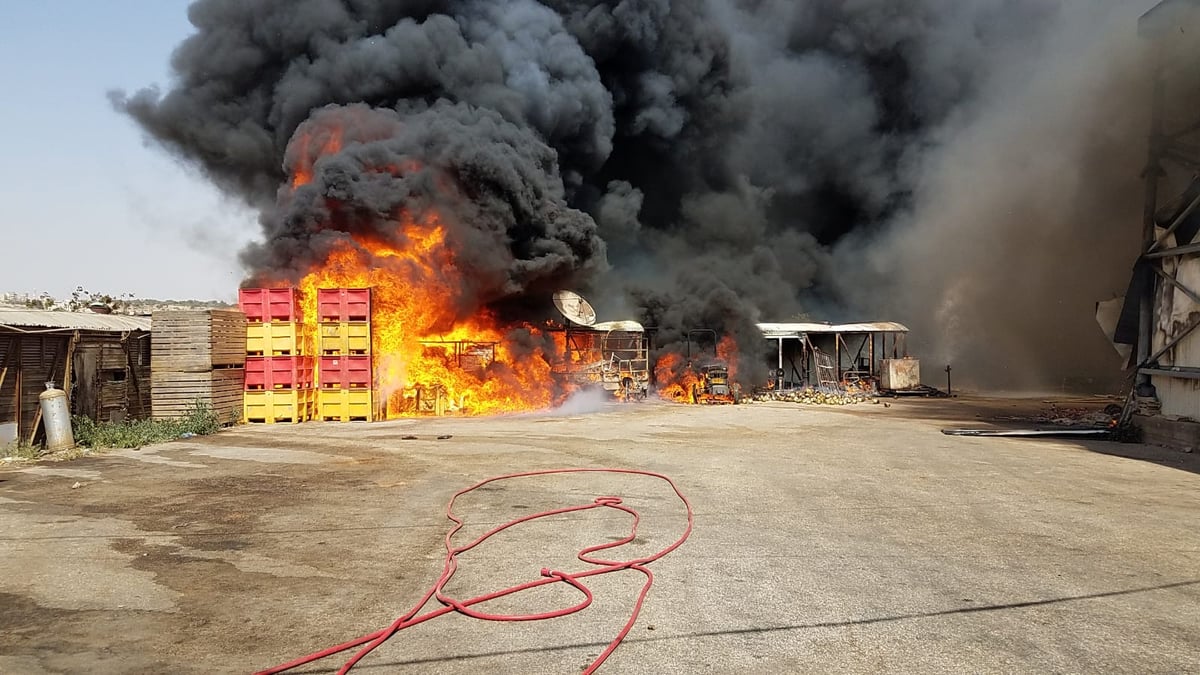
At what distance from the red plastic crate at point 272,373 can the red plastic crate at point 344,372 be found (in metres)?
0.68

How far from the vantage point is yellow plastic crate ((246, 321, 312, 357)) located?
18.5 meters

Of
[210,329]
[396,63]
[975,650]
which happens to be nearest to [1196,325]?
[975,650]

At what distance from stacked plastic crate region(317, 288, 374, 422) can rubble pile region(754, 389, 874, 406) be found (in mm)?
16514

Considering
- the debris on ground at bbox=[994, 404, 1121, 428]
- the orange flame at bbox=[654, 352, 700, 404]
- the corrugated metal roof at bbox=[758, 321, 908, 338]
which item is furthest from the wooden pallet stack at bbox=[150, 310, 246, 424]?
the corrugated metal roof at bbox=[758, 321, 908, 338]

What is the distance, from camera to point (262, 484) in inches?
382

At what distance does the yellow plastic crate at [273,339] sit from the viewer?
60.6 ft

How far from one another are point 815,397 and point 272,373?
2055 cm

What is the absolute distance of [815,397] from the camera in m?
27.8

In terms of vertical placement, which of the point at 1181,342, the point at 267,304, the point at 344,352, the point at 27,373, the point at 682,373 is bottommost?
the point at 682,373

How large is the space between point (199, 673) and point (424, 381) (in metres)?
18.4

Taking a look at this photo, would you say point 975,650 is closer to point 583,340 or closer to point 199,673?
point 199,673

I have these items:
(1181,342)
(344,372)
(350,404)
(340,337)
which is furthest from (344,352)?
(1181,342)

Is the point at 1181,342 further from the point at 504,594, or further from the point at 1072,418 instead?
the point at 504,594

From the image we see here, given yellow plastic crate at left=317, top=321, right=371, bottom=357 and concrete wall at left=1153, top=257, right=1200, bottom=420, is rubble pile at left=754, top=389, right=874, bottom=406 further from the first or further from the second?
yellow plastic crate at left=317, top=321, right=371, bottom=357
